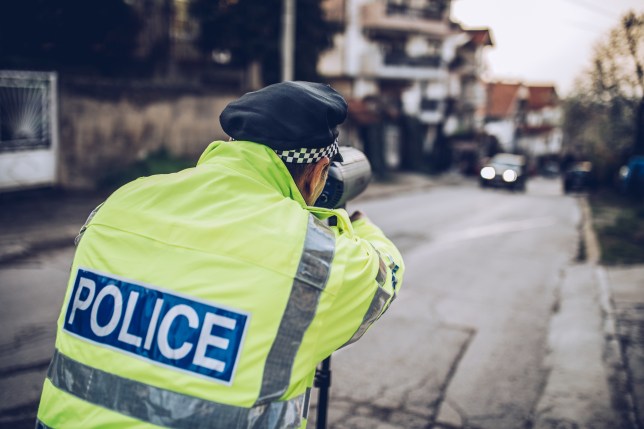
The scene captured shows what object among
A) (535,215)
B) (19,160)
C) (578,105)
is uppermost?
(578,105)

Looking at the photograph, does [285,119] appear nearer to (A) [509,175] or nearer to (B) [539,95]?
(A) [509,175]

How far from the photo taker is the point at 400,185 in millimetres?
22719

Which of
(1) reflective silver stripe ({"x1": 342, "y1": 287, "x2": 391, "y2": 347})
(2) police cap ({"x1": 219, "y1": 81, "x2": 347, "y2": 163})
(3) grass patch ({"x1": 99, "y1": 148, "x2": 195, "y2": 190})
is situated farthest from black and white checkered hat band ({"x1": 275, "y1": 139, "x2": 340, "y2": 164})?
(3) grass patch ({"x1": 99, "y1": 148, "x2": 195, "y2": 190})

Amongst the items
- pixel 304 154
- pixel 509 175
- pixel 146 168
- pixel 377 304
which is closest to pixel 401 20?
pixel 509 175

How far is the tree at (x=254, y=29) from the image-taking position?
14672 millimetres

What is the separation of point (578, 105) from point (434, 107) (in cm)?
1251

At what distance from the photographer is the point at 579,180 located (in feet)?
88.7

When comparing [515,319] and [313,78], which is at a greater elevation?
[313,78]

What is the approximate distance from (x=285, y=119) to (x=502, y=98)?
53.7 m

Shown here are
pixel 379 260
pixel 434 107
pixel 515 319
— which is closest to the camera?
pixel 379 260

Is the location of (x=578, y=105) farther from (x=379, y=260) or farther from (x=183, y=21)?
(x=379, y=260)

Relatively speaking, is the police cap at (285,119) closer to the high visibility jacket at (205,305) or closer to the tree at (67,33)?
the high visibility jacket at (205,305)

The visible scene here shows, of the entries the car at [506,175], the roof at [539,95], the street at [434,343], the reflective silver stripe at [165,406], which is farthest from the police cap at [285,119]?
the roof at [539,95]

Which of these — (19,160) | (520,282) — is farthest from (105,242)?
(19,160)
